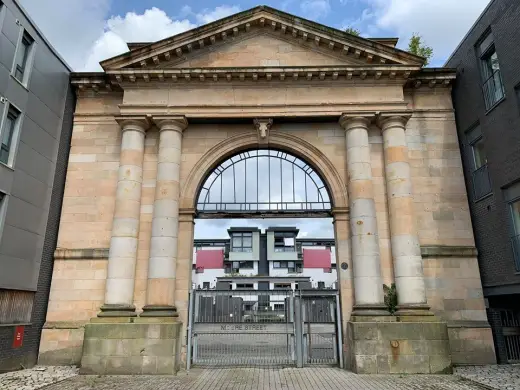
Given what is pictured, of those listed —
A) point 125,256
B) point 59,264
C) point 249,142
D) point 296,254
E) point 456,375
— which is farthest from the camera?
point 296,254

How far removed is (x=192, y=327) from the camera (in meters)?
12.6

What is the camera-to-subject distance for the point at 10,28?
11.5 meters

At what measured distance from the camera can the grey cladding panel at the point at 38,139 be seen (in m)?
12.2

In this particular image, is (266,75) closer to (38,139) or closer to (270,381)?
(38,139)

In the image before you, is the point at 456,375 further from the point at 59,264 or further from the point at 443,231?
the point at 59,264

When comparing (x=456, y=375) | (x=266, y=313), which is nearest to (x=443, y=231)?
(x=456, y=375)

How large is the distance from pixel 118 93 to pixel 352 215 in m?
9.37

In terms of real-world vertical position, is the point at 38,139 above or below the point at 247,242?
below

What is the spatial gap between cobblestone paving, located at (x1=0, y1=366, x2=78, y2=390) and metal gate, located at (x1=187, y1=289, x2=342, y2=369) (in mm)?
3461

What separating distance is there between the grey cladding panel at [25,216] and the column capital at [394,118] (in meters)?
11.3

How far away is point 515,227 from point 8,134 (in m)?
14.9

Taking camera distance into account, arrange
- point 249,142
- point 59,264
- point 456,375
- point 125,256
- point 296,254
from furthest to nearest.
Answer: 1. point 296,254
2. point 249,142
3. point 59,264
4. point 125,256
5. point 456,375

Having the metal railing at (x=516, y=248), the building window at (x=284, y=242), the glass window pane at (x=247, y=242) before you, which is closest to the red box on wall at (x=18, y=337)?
the metal railing at (x=516, y=248)

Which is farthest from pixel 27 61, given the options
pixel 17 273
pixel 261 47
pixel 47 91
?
pixel 261 47
